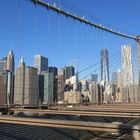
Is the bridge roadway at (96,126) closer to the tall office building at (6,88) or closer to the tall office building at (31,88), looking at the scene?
the tall office building at (6,88)

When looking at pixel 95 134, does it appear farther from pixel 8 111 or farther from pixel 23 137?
pixel 8 111

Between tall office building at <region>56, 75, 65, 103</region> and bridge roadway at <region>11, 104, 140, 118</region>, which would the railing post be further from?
tall office building at <region>56, 75, 65, 103</region>

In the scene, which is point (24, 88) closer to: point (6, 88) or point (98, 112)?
point (6, 88)

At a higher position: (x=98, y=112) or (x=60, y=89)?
(x=60, y=89)

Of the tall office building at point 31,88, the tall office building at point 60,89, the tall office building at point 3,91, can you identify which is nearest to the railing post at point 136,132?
the tall office building at point 3,91

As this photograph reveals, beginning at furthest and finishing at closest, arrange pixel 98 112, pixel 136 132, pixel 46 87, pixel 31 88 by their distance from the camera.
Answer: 1. pixel 46 87
2. pixel 31 88
3. pixel 98 112
4. pixel 136 132

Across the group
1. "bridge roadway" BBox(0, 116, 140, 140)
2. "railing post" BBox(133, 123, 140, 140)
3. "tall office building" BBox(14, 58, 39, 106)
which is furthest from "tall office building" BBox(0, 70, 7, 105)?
"railing post" BBox(133, 123, 140, 140)

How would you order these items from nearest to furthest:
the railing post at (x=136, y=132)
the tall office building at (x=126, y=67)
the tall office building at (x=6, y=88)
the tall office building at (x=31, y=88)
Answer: the railing post at (x=136, y=132) < the tall office building at (x=6, y=88) < the tall office building at (x=31, y=88) < the tall office building at (x=126, y=67)

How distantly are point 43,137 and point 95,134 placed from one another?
2.07m

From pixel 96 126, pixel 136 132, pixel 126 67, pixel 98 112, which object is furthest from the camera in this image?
pixel 126 67

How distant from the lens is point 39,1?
21.9 m

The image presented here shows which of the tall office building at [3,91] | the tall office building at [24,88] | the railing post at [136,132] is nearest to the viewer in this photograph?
the railing post at [136,132]

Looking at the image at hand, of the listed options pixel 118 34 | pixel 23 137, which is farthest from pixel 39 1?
pixel 118 34

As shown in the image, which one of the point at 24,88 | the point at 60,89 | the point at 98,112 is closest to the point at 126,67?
the point at 60,89
